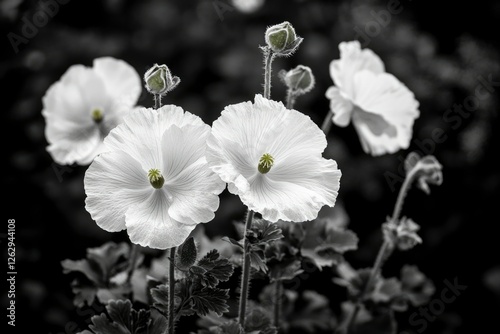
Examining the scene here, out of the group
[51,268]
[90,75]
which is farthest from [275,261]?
[51,268]

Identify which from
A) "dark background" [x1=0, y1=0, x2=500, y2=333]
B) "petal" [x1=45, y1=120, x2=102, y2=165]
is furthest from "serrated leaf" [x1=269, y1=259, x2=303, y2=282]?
"dark background" [x1=0, y1=0, x2=500, y2=333]

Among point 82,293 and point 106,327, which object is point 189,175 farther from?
point 82,293

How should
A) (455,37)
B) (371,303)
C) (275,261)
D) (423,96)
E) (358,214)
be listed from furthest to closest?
(455,37) < (423,96) < (358,214) < (371,303) < (275,261)

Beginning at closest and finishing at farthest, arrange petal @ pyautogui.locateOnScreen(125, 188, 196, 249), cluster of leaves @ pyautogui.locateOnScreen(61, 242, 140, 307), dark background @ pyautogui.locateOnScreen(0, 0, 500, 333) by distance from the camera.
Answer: petal @ pyautogui.locateOnScreen(125, 188, 196, 249) < cluster of leaves @ pyautogui.locateOnScreen(61, 242, 140, 307) < dark background @ pyautogui.locateOnScreen(0, 0, 500, 333)

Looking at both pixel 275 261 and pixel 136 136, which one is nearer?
pixel 136 136

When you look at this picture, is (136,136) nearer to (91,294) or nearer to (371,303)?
(91,294)

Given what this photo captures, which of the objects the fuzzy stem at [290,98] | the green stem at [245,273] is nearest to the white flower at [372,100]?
the fuzzy stem at [290,98]

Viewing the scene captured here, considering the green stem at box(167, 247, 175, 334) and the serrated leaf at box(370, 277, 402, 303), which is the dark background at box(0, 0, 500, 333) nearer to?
the serrated leaf at box(370, 277, 402, 303)
